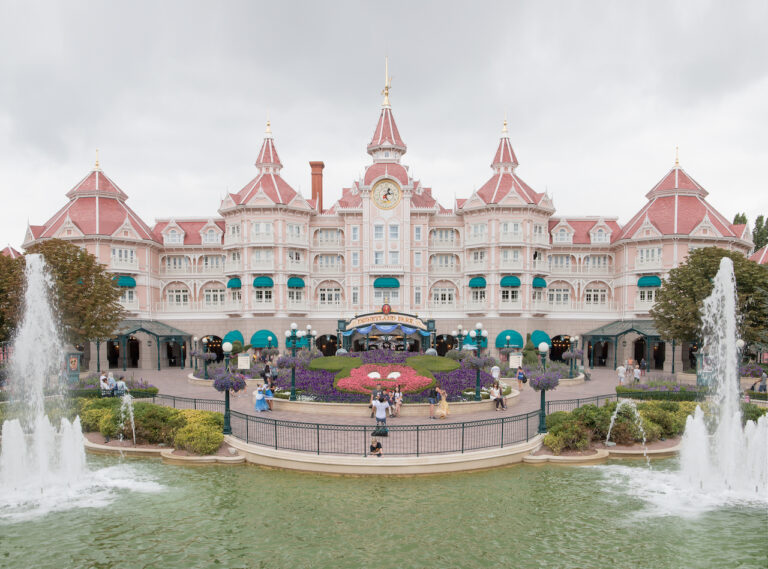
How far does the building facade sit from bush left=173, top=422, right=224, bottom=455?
2610 cm

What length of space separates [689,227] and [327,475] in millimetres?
41808

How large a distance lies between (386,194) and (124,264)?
80.6 ft

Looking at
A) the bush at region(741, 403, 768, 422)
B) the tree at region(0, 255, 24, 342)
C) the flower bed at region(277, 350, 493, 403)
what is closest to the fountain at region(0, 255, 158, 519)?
the flower bed at region(277, 350, 493, 403)

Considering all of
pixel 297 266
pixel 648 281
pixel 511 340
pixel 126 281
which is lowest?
pixel 511 340

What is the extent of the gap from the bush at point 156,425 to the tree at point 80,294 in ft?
49.2

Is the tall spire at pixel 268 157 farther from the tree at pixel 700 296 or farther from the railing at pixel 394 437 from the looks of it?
the tree at pixel 700 296

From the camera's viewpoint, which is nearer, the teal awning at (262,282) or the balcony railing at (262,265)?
the teal awning at (262,282)

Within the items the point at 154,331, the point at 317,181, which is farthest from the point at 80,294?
the point at 317,181

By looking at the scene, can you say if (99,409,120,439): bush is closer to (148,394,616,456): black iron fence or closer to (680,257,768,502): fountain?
(148,394,616,456): black iron fence

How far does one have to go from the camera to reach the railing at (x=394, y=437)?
18.3 metres

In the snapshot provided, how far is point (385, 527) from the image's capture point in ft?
44.7

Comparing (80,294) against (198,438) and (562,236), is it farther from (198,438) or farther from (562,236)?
(562,236)

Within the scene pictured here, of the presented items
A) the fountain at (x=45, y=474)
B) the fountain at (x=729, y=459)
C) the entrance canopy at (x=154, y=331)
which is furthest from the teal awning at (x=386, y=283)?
the fountain at (x=729, y=459)

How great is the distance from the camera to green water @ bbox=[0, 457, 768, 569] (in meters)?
12.2
